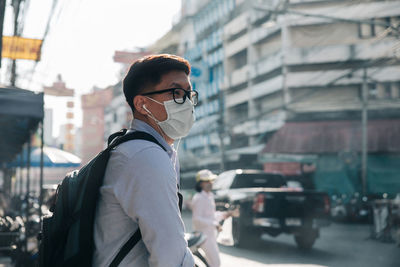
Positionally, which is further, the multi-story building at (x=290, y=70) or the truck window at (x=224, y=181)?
the multi-story building at (x=290, y=70)

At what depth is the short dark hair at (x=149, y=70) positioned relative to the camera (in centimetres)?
215

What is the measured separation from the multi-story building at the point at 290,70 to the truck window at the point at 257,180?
908 centimetres

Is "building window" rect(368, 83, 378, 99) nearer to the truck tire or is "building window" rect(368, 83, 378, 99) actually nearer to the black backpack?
the truck tire

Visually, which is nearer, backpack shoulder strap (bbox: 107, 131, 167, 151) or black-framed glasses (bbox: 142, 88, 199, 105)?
backpack shoulder strap (bbox: 107, 131, 167, 151)

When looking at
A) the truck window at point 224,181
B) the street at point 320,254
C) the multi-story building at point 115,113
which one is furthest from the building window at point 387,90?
the multi-story building at point 115,113

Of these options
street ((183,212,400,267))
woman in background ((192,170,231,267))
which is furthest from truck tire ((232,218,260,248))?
woman in background ((192,170,231,267))

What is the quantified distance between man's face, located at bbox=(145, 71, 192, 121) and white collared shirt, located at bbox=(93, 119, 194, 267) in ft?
→ 0.98

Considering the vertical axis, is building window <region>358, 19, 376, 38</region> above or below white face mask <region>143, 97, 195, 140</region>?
above

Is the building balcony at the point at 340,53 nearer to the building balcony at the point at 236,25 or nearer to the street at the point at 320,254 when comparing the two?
the building balcony at the point at 236,25

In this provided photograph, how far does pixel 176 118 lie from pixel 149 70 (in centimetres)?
24

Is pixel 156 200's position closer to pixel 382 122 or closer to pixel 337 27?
pixel 382 122

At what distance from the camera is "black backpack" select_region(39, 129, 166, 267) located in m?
1.90

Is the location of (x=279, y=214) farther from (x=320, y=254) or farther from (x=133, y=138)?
(x=133, y=138)

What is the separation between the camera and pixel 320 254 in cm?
1262
